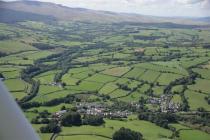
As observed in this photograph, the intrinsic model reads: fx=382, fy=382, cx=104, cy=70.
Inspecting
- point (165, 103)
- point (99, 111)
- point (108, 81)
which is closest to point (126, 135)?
point (99, 111)

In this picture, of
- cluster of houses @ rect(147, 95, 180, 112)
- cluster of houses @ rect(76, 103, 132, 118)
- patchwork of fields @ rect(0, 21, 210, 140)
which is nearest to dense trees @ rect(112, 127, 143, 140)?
patchwork of fields @ rect(0, 21, 210, 140)

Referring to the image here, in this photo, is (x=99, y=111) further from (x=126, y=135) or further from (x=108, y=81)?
(x=108, y=81)

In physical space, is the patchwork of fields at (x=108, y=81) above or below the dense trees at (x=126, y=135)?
below

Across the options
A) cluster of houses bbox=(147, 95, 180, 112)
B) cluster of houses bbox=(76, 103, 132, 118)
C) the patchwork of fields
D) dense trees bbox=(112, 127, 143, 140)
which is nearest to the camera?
dense trees bbox=(112, 127, 143, 140)

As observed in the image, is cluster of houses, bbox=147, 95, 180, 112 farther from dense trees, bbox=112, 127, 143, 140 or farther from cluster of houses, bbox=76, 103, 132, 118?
dense trees, bbox=112, 127, 143, 140

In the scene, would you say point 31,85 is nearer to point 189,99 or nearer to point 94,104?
point 94,104

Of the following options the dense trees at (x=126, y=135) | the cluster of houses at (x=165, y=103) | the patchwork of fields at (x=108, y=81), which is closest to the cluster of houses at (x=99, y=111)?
the patchwork of fields at (x=108, y=81)

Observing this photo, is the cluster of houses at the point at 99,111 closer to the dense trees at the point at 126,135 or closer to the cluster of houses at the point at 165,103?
the cluster of houses at the point at 165,103
